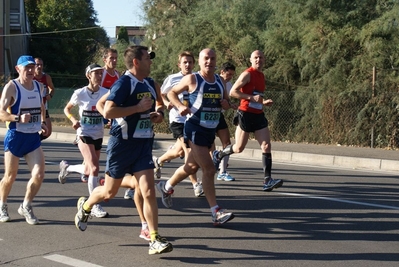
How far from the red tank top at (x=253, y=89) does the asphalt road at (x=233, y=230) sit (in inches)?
48.8

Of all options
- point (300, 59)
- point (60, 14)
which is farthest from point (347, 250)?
point (60, 14)

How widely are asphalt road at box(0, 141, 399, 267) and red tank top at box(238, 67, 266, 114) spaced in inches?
48.8

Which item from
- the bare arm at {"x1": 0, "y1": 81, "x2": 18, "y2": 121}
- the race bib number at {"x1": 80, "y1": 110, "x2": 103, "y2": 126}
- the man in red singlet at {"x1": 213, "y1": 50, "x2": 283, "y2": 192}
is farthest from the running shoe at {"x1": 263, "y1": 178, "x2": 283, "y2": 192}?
the bare arm at {"x1": 0, "y1": 81, "x2": 18, "y2": 121}

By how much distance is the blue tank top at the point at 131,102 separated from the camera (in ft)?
21.6

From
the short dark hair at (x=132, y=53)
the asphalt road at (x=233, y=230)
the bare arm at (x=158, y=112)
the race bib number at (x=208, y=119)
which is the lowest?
the asphalt road at (x=233, y=230)

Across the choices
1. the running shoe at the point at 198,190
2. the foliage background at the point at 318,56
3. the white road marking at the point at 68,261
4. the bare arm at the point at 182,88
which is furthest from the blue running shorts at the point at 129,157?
the foliage background at the point at 318,56

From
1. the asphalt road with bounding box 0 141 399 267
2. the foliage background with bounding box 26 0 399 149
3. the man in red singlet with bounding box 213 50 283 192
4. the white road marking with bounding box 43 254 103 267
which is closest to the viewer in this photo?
the white road marking with bounding box 43 254 103 267

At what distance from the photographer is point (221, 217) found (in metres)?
7.73

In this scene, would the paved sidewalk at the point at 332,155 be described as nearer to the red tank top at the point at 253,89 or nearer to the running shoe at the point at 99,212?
the red tank top at the point at 253,89

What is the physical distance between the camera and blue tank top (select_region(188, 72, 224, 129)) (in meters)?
7.92

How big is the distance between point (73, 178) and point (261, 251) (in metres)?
5.74

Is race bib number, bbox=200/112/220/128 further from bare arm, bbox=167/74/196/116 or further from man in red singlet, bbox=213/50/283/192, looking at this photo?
man in red singlet, bbox=213/50/283/192

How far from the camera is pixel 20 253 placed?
21.9 ft

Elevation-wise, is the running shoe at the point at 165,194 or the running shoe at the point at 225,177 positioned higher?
the running shoe at the point at 165,194
